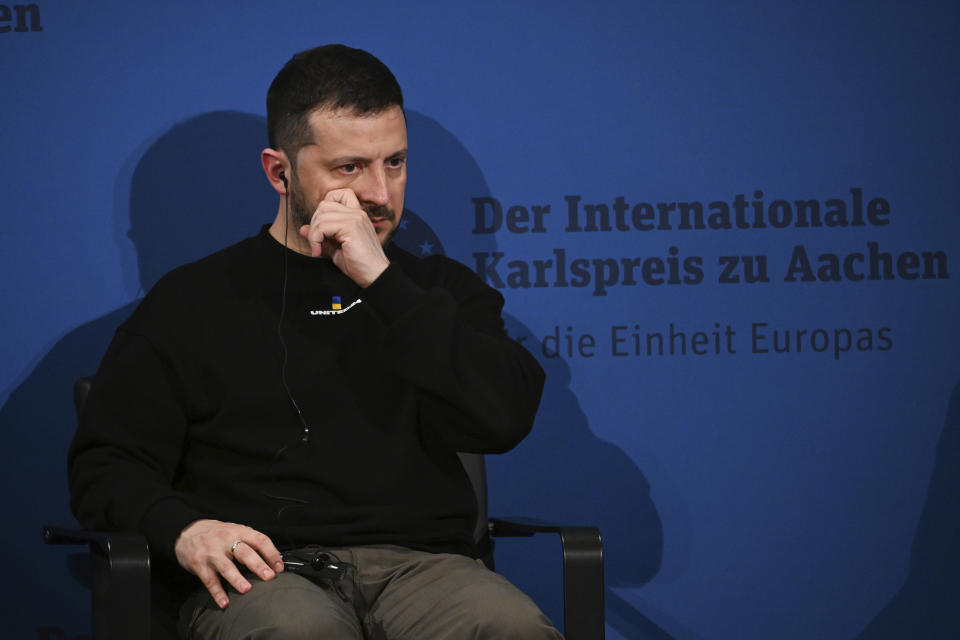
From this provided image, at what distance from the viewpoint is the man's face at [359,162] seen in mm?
1997

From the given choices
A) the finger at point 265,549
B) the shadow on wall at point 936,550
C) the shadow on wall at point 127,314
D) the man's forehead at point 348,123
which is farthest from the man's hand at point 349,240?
the shadow on wall at point 936,550

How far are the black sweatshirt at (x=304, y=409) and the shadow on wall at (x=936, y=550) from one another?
55.8 inches

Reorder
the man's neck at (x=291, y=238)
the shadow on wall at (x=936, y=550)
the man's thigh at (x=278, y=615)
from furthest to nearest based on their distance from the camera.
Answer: the shadow on wall at (x=936, y=550)
the man's neck at (x=291, y=238)
the man's thigh at (x=278, y=615)

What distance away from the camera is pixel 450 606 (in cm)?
170

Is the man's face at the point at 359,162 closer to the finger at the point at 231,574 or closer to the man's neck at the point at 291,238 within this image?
the man's neck at the point at 291,238

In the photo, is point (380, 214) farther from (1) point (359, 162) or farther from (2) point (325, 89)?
(2) point (325, 89)

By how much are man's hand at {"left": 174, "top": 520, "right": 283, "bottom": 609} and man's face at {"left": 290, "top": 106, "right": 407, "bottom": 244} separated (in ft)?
2.11

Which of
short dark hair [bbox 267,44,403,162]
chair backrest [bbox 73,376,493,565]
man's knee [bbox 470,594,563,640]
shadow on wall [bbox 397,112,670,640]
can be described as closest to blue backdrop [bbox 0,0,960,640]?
shadow on wall [bbox 397,112,670,640]

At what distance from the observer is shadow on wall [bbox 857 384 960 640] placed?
110 inches

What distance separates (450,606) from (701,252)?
1.40 m

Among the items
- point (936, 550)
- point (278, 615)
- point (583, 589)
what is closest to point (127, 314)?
point (278, 615)

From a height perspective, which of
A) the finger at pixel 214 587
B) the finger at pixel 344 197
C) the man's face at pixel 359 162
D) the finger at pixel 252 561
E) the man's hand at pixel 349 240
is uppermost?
the man's face at pixel 359 162

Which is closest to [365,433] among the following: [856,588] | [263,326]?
[263,326]

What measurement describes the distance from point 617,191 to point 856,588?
1240 mm
